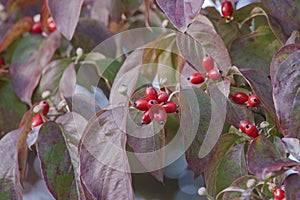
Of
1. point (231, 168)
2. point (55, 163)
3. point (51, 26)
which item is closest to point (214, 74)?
point (231, 168)

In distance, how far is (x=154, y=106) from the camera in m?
0.65

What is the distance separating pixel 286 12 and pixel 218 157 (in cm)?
20

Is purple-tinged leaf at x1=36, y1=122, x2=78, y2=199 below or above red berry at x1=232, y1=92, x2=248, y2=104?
below

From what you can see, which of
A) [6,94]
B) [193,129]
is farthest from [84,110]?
[6,94]

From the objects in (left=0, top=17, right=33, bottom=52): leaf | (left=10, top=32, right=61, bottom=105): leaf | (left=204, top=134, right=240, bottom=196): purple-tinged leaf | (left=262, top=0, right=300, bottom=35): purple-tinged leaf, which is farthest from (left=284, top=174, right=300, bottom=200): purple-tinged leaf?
(left=0, top=17, right=33, bottom=52): leaf

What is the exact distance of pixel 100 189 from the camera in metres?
0.65

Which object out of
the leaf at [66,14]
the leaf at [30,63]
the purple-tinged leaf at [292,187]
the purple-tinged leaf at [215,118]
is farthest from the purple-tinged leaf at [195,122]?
the leaf at [30,63]

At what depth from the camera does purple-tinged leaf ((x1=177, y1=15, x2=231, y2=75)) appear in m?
0.73

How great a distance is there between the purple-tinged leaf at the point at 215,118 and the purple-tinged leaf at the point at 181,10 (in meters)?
0.10

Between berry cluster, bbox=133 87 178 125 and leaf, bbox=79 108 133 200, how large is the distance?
3 cm

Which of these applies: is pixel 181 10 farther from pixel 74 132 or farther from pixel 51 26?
pixel 51 26

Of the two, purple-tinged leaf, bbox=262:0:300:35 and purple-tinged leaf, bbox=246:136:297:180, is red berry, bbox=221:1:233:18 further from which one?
purple-tinged leaf, bbox=246:136:297:180

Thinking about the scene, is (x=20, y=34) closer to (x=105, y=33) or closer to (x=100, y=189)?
(x=105, y=33)

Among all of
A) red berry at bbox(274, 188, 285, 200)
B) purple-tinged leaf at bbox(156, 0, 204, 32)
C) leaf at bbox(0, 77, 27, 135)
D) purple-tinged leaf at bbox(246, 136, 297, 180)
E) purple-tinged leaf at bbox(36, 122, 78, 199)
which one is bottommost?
leaf at bbox(0, 77, 27, 135)
